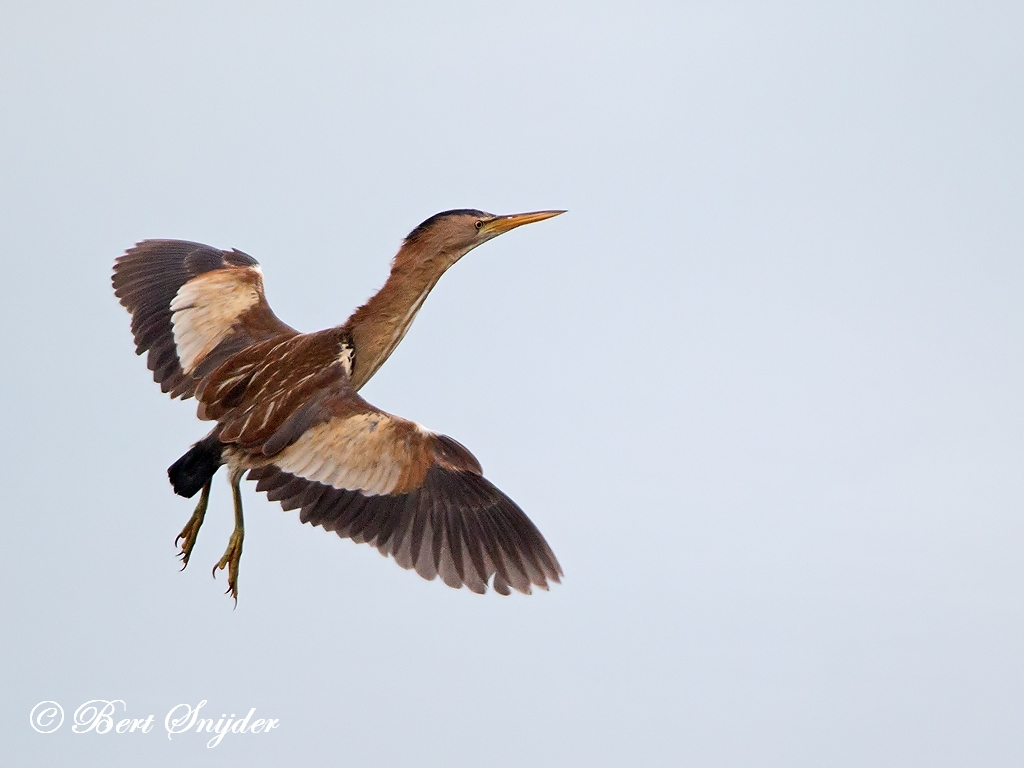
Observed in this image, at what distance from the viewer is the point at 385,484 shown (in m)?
6.55

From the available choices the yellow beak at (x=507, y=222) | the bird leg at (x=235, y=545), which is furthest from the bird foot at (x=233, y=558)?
the yellow beak at (x=507, y=222)

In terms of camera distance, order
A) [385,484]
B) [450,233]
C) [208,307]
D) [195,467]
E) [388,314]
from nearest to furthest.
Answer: [195,467], [385,484], [388,314], [450,233], [208,307]

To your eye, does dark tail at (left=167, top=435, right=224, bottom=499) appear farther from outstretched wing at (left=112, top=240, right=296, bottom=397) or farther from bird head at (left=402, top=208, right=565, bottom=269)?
bird head at (left=402, top=208, right=565, bottom=269)

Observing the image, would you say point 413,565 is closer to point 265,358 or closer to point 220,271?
point 265,358

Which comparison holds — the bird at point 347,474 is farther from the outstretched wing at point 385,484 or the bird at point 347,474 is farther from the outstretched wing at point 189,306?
the outstretched wing at point 189,306

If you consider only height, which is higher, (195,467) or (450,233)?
(450,233)

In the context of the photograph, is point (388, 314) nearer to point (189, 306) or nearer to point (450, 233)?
point (450, 233)

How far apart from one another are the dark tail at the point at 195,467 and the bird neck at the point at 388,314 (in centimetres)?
77

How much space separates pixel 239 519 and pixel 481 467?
1.06 metres

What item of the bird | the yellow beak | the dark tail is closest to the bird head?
the yellow beak

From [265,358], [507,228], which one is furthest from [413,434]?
[507,228]

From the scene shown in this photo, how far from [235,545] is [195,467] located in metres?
0.40

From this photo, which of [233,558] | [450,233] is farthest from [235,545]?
[450,233]

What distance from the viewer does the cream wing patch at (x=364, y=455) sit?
648 cm
